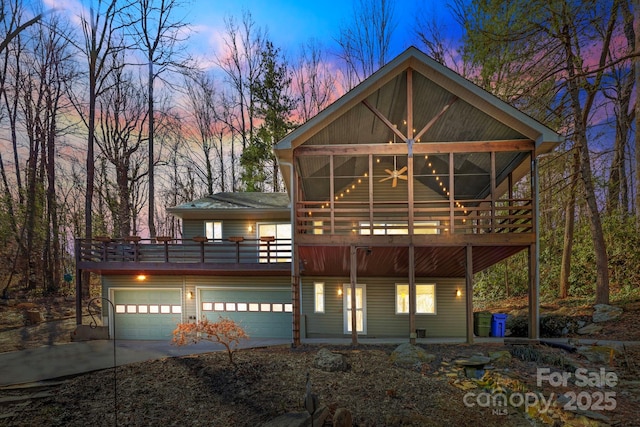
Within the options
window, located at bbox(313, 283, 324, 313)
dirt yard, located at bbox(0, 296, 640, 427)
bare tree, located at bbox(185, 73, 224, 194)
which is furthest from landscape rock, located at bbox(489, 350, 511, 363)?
bare tree, located at bbox(185, 73, 224, 194)

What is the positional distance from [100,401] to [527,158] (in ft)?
44.0

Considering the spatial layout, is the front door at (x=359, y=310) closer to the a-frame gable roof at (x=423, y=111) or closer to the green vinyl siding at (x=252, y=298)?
the green vinyl siding at (x=252, y=298)

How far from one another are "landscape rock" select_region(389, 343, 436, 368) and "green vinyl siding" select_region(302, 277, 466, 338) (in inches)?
170

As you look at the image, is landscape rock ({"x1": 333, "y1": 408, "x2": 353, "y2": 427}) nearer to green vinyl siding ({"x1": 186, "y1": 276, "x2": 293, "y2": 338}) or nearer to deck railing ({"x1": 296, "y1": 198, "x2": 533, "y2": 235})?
deck railing ({"x1": 296, "y1": 198, "x2": 533, "y2": 235})

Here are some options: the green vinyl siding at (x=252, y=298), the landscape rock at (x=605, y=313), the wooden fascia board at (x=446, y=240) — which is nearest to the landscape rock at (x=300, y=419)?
the wooden fascia board at (x=446, y=240)

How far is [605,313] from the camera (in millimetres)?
12344

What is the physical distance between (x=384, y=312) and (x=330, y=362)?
570 cm

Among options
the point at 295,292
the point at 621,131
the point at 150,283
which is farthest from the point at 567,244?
the point at 150,283

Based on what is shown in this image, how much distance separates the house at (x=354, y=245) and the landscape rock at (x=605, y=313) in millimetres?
4391

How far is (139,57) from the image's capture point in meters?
21.6

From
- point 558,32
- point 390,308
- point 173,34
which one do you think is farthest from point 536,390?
point 173,34

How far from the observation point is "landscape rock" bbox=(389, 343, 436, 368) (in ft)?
26.8

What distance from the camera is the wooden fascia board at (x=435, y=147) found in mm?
10109

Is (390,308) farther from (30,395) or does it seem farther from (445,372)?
(30,395)
